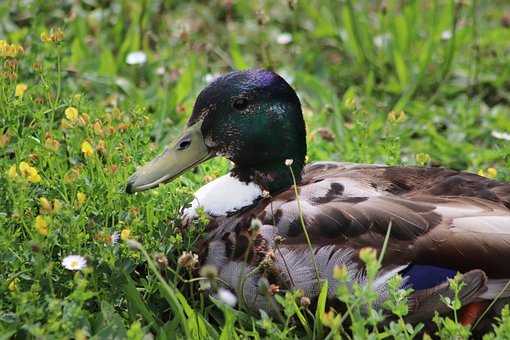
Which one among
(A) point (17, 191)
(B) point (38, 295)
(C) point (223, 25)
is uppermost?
(A) point (17, 191)

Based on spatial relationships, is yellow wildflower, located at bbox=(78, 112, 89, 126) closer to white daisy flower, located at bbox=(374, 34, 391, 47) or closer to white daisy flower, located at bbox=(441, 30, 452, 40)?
white daisy flower, located at bbox=(374, 34, 391, 47)

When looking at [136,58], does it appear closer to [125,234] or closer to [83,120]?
[83,120]

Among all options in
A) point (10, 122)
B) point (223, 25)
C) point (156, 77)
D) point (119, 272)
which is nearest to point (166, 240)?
point (119, 272)

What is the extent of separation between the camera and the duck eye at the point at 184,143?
12.5 ft

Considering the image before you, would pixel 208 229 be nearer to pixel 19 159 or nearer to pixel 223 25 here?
pixel 19 159

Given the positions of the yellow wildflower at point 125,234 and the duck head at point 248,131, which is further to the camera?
the duck head at point 248,131

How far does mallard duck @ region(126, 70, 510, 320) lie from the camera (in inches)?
131

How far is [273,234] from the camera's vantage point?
136 inches

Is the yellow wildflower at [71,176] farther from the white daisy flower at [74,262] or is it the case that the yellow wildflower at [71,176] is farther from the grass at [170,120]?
the white daisy flower at [74,262]

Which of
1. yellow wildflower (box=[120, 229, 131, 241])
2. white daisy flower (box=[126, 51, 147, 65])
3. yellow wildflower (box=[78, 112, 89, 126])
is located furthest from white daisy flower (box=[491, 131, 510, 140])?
yellow wildflower (box=[120, 229, 131, 241])

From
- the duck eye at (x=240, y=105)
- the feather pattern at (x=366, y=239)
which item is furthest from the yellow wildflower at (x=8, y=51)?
the feather pattern at (x=366, y=239)

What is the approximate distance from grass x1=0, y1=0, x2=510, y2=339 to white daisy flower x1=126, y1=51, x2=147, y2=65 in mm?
95

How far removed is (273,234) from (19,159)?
0.92 metres

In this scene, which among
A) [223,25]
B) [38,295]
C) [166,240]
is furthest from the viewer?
[223,25]
